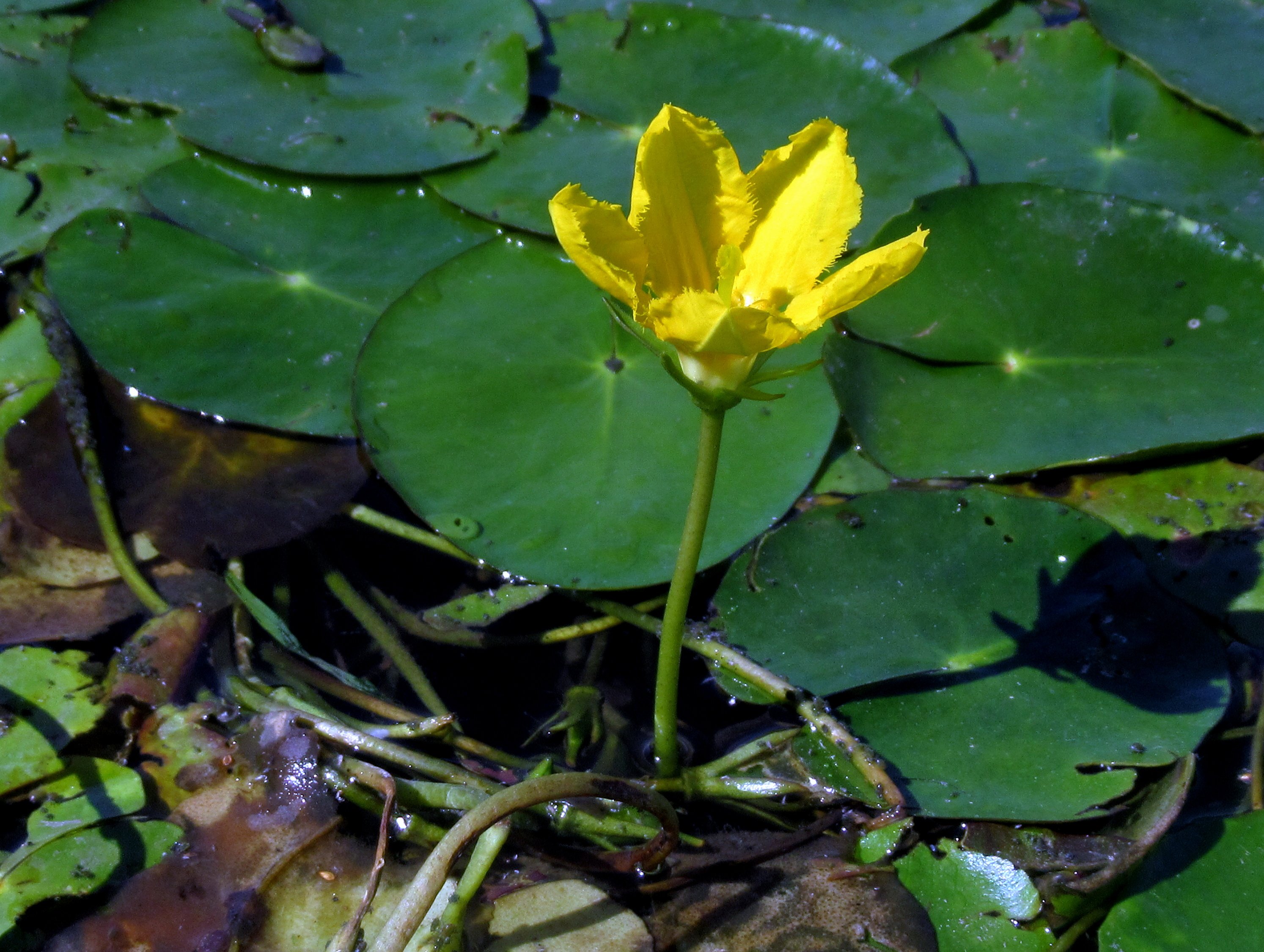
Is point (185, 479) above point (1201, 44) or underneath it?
underneath

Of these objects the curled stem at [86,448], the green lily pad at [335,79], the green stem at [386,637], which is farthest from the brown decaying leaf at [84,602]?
the green lily pad at [335,79]

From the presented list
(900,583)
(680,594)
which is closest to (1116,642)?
(900,583)

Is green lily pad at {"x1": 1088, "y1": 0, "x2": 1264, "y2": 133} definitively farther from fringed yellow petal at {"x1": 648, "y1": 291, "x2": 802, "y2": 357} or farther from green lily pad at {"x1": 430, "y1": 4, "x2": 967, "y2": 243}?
fringed yellow petal at {"x1": 648, "y1": 291, "x2": 802, "y2": 357}

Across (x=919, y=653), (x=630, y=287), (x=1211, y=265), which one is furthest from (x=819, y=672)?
(x=1211, y=265)

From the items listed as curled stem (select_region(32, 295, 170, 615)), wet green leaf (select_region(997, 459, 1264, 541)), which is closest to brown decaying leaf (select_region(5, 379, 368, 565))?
curled stem (select_region(32, 295, 170, 615))

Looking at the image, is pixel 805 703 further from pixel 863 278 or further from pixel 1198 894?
pixel 863 278

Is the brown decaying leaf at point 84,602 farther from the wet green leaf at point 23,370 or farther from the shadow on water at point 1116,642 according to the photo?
the shadow on water at point 1116,642
